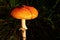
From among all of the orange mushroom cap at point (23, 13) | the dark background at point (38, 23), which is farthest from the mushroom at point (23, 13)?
the dark background at point (38, 23)

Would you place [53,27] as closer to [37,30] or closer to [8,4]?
[37,30]

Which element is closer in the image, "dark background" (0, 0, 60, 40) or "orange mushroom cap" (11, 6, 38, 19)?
"orange mushroom cap" (11, 6, 38, 19)

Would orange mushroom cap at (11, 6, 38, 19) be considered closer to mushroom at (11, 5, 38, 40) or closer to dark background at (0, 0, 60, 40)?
mushroom at (11, 5, 38, 40)

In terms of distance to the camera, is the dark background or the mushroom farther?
the dark background

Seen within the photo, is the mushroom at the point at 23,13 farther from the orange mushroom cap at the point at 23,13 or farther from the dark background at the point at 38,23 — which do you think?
the dark background at the point at 38,23

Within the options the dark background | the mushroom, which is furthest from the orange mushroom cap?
the dark background

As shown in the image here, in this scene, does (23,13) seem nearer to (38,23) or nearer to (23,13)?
(23,13)

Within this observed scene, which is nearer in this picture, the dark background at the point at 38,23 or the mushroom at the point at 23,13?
the mushroom at the point at 23,13

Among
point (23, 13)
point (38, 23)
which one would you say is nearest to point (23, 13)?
point (23, 13)

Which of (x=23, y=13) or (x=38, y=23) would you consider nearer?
(x=23, y=13)
